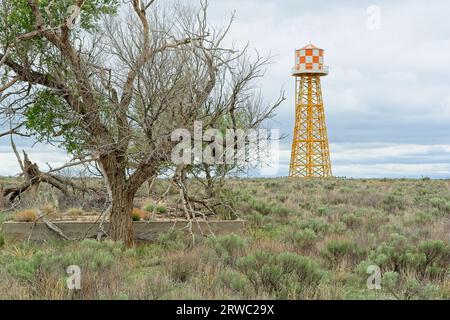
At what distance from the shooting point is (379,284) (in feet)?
23.6

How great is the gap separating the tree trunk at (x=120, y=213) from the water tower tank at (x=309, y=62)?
3847 cm

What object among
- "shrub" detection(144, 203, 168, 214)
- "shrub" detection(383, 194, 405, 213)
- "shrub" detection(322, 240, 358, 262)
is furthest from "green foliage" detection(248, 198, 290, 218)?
"shrub" detection(322, 240, 358, 262)

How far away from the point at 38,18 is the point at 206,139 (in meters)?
3.85

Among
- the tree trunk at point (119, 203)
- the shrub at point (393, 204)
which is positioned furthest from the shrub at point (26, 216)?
the shrub at point (393, 204)

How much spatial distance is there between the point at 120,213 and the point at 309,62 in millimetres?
39263

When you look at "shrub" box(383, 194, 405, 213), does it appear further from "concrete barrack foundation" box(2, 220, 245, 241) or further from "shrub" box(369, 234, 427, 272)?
"shrub" box(369, 234, 427, 272)

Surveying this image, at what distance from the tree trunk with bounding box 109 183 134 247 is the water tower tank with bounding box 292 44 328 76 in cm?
3847

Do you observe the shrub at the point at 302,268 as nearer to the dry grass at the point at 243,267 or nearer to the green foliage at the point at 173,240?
the dry grass at the point at 243,267

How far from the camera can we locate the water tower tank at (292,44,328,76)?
4769 cm

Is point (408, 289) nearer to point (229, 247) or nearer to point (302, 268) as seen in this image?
point (302, 268)

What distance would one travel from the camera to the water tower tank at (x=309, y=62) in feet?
156

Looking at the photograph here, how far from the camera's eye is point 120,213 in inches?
440
